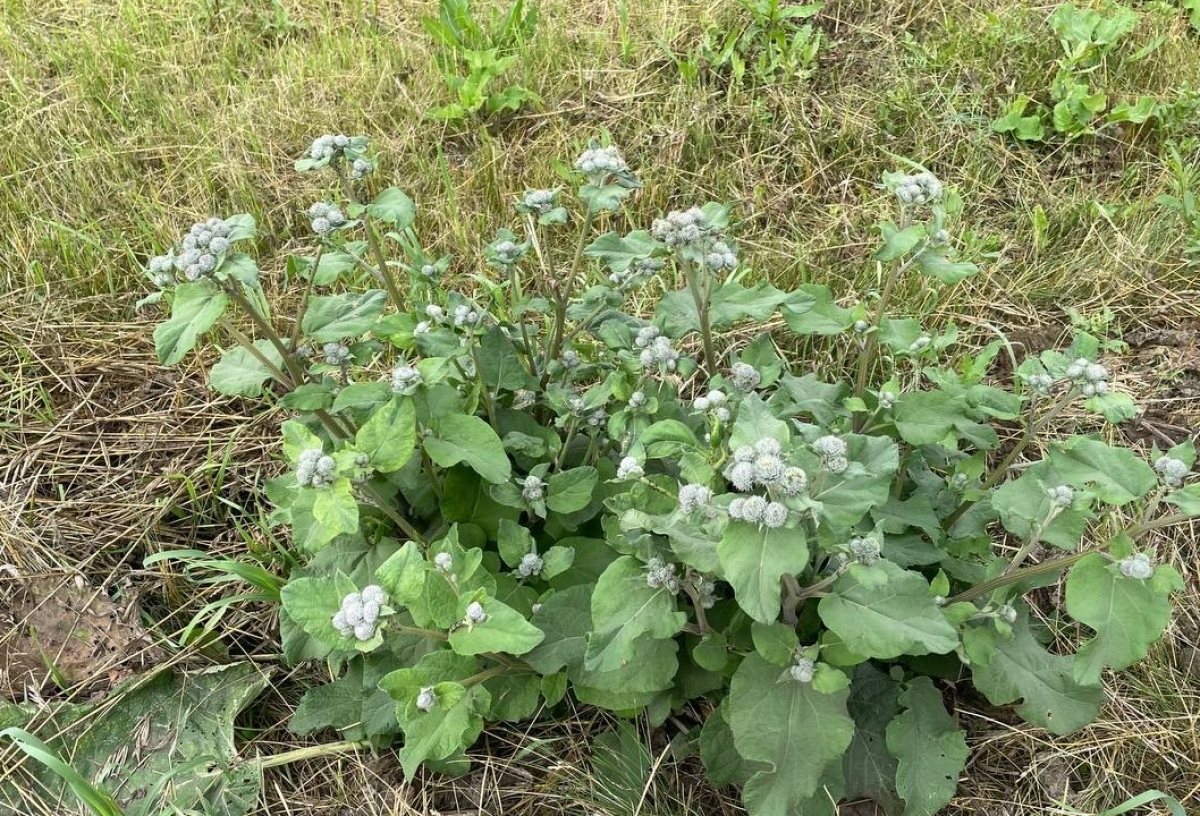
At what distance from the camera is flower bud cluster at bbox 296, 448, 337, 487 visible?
2.02 metres

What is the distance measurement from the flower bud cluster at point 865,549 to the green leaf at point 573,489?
30.9 inches

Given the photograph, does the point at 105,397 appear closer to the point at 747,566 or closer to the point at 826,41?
the point at 747,566

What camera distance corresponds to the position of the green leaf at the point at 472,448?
2289 mm

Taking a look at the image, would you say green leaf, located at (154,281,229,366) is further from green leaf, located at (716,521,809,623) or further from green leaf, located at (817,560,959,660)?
green leaf, located at (817,560,959,660)

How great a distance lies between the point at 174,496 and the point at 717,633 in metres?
1.99

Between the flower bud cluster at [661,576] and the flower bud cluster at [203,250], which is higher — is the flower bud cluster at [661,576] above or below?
below

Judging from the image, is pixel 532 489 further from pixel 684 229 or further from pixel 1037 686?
pixel 1037 686

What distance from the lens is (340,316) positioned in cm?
239

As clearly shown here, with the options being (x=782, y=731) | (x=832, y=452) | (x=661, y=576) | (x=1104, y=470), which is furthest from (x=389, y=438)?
(x=1104, y=470)

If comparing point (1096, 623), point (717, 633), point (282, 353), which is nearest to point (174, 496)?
point (282, 353)

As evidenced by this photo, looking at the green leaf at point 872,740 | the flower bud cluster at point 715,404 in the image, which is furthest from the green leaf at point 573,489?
the green leaf at point 872,740

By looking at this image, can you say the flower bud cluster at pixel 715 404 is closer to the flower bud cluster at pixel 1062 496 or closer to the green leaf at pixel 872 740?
the flower bud cluster at pixel 1062 496

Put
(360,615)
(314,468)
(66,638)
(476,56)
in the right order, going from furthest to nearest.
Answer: (476,56) < (66,638) < (314,468) < (360,615)

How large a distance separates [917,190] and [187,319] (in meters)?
1.83
